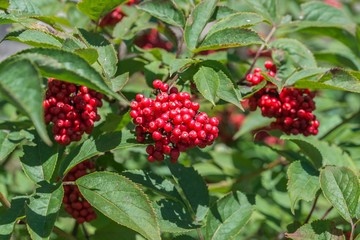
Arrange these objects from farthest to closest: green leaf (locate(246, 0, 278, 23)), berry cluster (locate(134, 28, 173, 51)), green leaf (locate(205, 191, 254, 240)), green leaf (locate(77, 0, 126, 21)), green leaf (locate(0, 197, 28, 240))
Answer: berry cluster (locate(134, 28, 173, 51))
green leaf (locate(246, 0, 278, 23))
green leaf (locate(77, 0, 126, 21))
green leaf (locate(205, 191, 254, 240))
green leaf (locate(0, 197, 28, 240))

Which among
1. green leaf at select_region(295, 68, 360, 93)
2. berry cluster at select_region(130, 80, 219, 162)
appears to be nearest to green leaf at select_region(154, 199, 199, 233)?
berry cluster at select_region(130, 80, 219, 162)

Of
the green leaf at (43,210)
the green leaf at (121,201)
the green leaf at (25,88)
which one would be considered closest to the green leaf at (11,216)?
the green leaf at (43,210)

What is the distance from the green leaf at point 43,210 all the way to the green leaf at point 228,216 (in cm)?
53

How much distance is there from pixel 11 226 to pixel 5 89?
0.63 metres

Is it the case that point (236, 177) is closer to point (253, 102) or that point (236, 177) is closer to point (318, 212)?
point (318, 212)

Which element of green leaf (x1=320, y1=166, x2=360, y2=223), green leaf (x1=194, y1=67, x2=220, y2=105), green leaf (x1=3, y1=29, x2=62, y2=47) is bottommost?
green leaf (x1=320, y1=166, x2=360, y2=223)

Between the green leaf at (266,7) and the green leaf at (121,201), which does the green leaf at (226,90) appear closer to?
the green leaf at (121,201)

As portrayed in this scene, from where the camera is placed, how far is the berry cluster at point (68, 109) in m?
1.77

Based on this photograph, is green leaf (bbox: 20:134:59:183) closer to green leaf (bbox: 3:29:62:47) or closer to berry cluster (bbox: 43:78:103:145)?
berry cluster (bbox: 43:78:103:145)

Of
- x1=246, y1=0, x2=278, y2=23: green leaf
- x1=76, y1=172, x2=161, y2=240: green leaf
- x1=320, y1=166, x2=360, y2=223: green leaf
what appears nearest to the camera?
x1=76, y1=172, x2=161, y2=240: green leaf

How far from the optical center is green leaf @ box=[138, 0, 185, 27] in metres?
2.05

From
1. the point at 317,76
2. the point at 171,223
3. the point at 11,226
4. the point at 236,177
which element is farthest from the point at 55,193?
the point at 236,177

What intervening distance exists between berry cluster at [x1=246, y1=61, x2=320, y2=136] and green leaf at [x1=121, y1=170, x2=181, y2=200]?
43 cm

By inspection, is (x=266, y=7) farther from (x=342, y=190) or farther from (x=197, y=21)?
(x=342, y=190)
